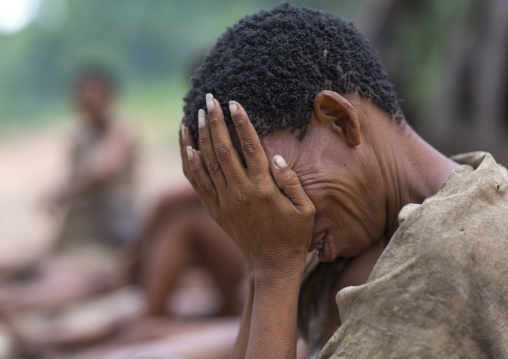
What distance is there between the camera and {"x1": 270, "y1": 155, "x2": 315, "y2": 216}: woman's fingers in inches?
63.4

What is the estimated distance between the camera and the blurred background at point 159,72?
6945mm

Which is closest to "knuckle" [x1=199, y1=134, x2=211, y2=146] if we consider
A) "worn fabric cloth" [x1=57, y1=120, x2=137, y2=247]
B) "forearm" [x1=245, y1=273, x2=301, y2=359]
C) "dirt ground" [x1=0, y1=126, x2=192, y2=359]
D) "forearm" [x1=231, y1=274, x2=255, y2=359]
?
"forearm" [x1=245, y1=273, x2=301, y2=359]

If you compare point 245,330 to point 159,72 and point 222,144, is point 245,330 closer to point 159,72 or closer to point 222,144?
point 222,144

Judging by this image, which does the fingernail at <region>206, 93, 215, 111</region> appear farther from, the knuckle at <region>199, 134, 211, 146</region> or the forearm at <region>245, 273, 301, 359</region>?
the forearm at <region>245, 273, 301, 359</region>

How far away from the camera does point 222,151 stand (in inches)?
64.4

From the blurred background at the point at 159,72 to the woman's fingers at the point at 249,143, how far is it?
0.53 m

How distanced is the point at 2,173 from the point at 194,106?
1696 cm

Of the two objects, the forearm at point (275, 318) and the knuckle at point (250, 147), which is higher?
the knuckle at point (250, 147)

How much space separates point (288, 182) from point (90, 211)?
451 centimetres

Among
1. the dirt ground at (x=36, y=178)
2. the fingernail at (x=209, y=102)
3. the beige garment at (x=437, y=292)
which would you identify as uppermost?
the dirt ground at (x=36, y=178)

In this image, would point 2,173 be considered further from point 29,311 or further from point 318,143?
point 318,143

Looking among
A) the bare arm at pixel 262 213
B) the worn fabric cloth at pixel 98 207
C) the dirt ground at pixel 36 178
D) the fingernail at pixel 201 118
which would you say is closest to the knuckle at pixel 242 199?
the bare arm at pixel 262 213

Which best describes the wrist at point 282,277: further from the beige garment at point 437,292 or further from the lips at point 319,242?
the beige garment at point 437,292

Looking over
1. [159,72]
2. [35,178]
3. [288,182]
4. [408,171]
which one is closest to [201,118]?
[288,182]
